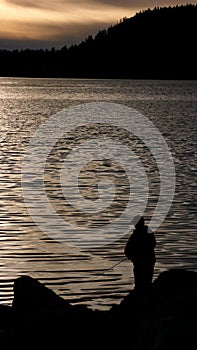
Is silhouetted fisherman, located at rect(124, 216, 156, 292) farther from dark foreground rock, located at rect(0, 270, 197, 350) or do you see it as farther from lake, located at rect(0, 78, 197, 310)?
lake, located at rect(0, 78, 197, 310)

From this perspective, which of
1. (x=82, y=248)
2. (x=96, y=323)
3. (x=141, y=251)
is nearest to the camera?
(x=96, y=323)

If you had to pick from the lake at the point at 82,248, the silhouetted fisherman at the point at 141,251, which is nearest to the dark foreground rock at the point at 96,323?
the silhouetted fisherman at the point at 141,251

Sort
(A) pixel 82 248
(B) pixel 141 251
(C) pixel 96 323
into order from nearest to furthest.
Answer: (C) pixel 96 323 → (B) pixel 141 251 → (A) pixel 82 248

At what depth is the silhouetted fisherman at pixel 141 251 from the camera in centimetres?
1579

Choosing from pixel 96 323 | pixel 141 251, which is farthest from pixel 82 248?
pixel 96 323

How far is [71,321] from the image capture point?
13.0m

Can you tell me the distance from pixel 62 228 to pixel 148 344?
67.5ft

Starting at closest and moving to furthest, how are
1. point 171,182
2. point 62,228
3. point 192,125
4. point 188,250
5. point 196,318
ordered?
point 196,318 → point 188,250 → point 62,228 → point 171,182 → point 192,125

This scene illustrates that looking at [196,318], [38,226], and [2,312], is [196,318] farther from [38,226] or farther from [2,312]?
[38,226]

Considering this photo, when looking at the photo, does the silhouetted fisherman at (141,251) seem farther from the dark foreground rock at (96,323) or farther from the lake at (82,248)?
the lake at (82,248)

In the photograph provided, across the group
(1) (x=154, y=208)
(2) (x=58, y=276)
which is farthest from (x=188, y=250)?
(1) (x=154, y=208)

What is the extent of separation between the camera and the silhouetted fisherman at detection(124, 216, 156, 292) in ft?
51.8

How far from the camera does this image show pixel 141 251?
15992 millimetres

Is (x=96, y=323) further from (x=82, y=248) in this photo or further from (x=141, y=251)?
(x=82, y=248)
